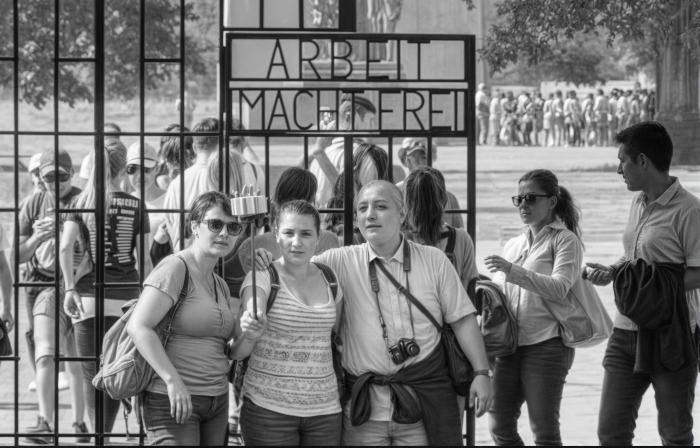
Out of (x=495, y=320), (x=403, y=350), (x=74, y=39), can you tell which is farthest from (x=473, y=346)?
(x=74, y=39)

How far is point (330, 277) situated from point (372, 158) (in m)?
1.54

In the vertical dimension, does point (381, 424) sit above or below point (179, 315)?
below

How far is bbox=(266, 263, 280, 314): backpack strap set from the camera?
4594 mm

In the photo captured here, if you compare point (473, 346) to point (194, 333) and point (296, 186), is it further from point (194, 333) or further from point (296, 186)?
point (296, 186)

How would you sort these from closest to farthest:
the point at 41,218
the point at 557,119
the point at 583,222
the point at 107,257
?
the point at 107,257 → the point at 41,218 → the point at 583,222 → the point at 557,119

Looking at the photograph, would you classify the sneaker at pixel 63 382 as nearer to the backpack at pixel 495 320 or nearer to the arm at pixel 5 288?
the arm at pixel 5 288

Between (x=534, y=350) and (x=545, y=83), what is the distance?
43.7m

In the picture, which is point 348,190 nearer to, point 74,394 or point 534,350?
point 534,350

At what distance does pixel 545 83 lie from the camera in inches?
1898

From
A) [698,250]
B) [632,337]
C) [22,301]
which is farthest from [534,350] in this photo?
[22,301]

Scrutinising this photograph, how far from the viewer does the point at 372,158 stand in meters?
6.17

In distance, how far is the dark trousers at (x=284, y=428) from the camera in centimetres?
455

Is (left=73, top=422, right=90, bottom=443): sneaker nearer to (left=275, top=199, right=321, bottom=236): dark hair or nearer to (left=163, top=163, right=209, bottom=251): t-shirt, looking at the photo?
(left=163, top=163, right=209, bottom=251): t-shirt

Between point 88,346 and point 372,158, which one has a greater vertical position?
point 372,158
